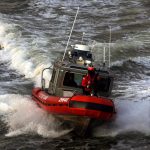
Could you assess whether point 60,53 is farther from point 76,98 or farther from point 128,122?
point 76,98

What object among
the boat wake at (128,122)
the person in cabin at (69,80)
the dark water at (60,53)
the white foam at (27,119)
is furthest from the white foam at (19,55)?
the person in cabin at (69,80)

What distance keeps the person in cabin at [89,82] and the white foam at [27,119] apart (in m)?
1.30

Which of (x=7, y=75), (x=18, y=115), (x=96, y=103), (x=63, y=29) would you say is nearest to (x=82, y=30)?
(x=63, y=29)

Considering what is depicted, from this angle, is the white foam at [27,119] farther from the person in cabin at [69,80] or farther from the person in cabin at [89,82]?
the person in cabin at [89,82]

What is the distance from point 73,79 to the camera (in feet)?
45.7

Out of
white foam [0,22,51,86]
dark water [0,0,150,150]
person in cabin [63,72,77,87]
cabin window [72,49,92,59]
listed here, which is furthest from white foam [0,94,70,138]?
white foam [0,22,51,86]

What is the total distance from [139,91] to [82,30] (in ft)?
43.3

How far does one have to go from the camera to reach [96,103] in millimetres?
12789

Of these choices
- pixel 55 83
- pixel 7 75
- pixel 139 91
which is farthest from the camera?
pixel 7 75

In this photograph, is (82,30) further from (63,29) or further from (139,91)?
(139,91)

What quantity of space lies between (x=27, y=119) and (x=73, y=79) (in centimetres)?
210

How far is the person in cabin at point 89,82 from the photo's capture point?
13436mm

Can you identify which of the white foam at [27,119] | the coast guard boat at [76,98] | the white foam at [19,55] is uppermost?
the coast guard boat at [76,98]

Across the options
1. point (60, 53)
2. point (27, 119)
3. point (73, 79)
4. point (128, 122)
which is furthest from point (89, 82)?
point (60, 53)
